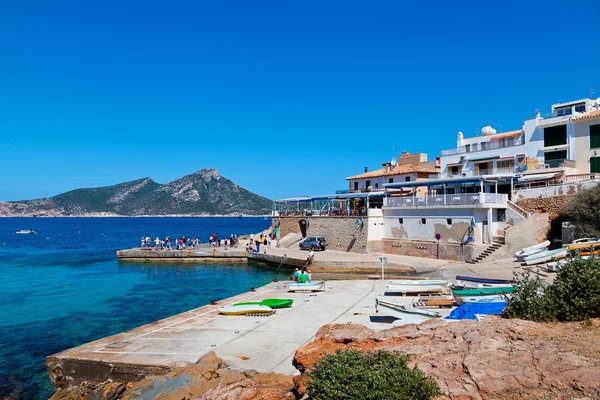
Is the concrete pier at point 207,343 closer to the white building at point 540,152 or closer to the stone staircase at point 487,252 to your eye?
the stone staircase at point 487,252

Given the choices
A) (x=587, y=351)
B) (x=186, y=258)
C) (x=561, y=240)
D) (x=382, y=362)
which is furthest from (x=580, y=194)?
(x=186, y=258)

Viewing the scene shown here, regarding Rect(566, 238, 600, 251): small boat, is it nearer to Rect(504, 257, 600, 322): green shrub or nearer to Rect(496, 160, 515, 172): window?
Rect(504, 257, 600, 322): green shrub

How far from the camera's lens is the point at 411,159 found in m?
51.8

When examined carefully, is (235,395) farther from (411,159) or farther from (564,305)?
(411,159)

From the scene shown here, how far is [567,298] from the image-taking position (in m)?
9.05

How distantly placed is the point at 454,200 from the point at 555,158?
12.3 meters

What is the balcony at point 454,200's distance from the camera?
2978 cm

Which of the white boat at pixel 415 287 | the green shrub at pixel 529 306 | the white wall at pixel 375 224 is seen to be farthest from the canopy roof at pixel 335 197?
the green shrub at pixel 529 306

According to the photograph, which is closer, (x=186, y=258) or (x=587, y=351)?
(x=587, y=351)

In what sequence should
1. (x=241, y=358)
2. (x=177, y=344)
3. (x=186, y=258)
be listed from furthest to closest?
1. (x=186, y=258)
2. (x=177, y=344)
3. (x=241, y=358)

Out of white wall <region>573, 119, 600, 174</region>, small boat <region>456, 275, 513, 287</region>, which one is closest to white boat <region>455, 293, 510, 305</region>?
small boat <region>456, 275, 513, 287</region>

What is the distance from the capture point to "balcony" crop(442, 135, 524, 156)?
40.6 metres

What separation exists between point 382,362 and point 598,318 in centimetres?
511

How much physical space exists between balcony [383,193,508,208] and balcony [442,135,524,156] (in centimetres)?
1244
